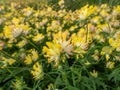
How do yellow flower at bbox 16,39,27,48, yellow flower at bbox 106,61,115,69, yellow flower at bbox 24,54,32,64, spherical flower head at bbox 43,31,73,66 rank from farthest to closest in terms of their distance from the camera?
yellow flower at bbox 16,39,27,48, yellow flower at bbox 24,54,32,64, yellow flower at bbox 106,61,115,69, spherical flower head at bbox 43,31,73,66

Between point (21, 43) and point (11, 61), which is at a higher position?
point (21, 43)

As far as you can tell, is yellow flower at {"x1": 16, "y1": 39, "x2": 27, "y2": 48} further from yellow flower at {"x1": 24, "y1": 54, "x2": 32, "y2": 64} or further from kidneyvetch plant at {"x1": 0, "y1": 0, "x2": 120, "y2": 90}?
yellow flower at {"x1": 24, "y1": 54, "x2": 32, "y2": 64}

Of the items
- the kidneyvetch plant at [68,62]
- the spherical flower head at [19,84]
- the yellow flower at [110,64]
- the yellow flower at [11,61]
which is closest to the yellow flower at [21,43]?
the kidneyvetch plant at [68,62]

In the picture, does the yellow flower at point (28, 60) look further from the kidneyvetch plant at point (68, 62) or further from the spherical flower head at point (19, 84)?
the spherical flower head at point (19, 84)

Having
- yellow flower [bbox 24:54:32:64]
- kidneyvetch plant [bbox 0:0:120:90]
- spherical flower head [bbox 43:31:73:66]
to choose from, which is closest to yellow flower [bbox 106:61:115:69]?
kidneyvetch plant [bbox 0:0:120:90]

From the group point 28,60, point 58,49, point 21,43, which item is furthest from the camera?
point 21,43

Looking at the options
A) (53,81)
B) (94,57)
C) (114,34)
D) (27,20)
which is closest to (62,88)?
(53,81)

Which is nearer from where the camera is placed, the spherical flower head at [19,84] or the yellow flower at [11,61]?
the spherical flower head at [19,84]

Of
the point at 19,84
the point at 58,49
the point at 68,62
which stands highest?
the point at 58,49

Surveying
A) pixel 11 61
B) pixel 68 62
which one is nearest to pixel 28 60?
pixel 11 61

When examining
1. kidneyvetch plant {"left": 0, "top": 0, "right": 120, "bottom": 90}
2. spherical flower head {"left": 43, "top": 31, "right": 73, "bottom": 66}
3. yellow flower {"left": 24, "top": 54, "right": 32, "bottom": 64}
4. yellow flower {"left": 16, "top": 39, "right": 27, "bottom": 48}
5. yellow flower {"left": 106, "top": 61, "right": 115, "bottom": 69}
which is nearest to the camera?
spherical flower head {"left": 43, "top": 31, "right": 73, "bottom": 66}

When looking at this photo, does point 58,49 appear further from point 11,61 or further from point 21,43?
point 21,43

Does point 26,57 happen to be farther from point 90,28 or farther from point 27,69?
point 90,28

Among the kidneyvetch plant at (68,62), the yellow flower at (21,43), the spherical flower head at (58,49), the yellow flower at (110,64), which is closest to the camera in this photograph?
the spherical flower head at (58,49)
